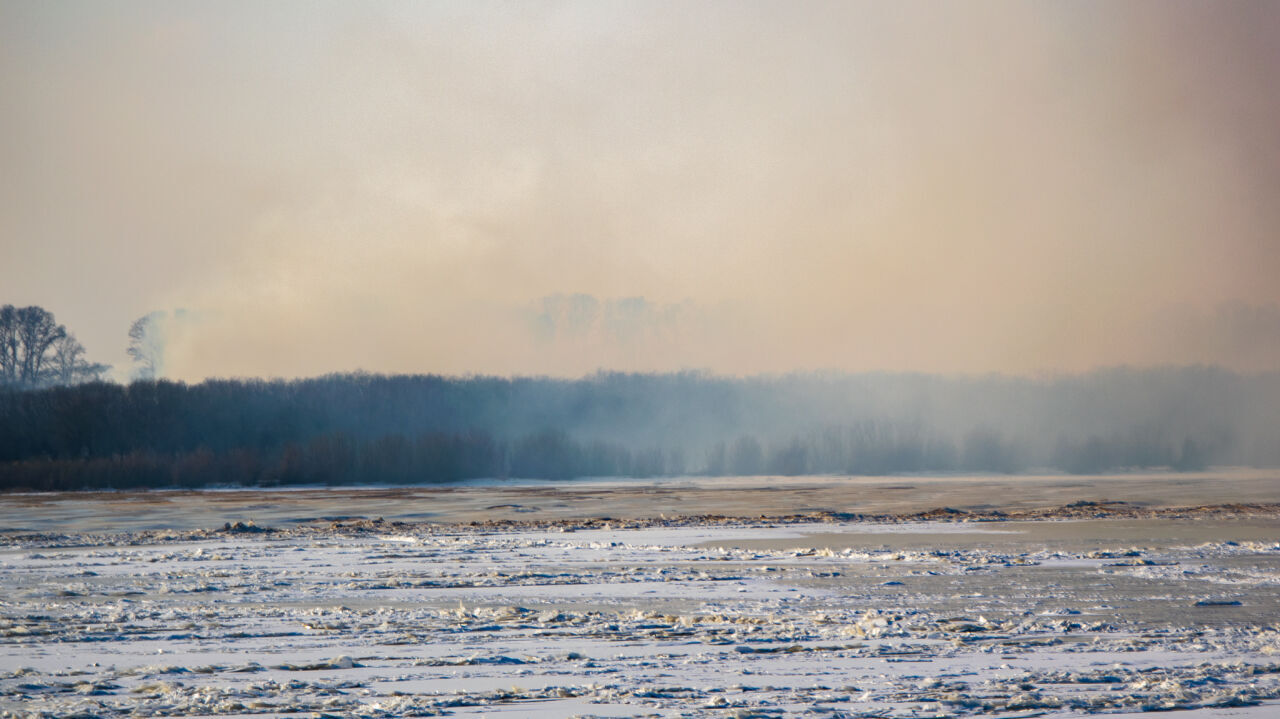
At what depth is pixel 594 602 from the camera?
54.6 feet

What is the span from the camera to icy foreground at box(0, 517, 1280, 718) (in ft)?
32.7

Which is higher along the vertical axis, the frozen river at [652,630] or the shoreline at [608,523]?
the frozen river at [652,630]

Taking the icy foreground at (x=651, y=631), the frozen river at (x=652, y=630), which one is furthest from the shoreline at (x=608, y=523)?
the icy foreground at (x=651, y=631)

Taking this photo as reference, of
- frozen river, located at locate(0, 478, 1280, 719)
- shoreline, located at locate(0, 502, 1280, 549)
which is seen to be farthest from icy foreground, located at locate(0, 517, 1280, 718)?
shoreline, located at locate(0, 502, 1280, 549)

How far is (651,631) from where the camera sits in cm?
1381

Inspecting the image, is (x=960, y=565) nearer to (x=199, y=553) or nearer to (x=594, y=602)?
(x=594, y=602)

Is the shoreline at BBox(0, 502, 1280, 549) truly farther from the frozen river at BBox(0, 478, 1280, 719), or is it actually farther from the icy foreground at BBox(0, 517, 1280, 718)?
the icy foreground at BBox(0, 517, 1280, 718)

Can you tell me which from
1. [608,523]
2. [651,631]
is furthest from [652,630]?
[608,523]

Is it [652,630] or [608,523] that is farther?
[608,523]

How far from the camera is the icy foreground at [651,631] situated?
9.96m

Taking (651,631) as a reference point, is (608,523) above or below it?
below

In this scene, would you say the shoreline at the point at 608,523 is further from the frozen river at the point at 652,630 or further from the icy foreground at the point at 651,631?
the icy foreground at the point at 651,631

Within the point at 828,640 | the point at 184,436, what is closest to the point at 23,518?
the point at 828,640

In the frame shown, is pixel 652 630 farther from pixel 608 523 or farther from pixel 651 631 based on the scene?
pixel 608 523
